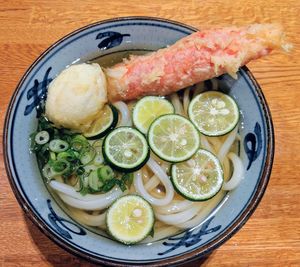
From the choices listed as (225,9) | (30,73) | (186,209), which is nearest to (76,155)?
(30,73)

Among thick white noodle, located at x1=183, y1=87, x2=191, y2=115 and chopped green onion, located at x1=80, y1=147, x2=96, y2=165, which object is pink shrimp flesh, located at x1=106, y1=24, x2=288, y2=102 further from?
chopped green onion, located at x1=80, y1=147, x2=96, y2=165

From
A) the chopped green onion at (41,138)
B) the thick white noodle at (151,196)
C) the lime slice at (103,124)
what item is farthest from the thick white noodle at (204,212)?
the chopped green onion at (41,138)

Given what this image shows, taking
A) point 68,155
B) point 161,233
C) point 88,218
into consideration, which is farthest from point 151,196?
point 68,155

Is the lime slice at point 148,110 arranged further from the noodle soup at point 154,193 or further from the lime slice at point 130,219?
the lime slice at point 130,219

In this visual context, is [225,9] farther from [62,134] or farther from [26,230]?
[26,230]

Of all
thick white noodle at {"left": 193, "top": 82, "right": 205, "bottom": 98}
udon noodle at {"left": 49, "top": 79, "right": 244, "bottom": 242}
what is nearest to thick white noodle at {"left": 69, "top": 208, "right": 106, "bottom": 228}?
udon noodle at {"left": 49, "top": 79, "right": 244, "bottom": 242}
